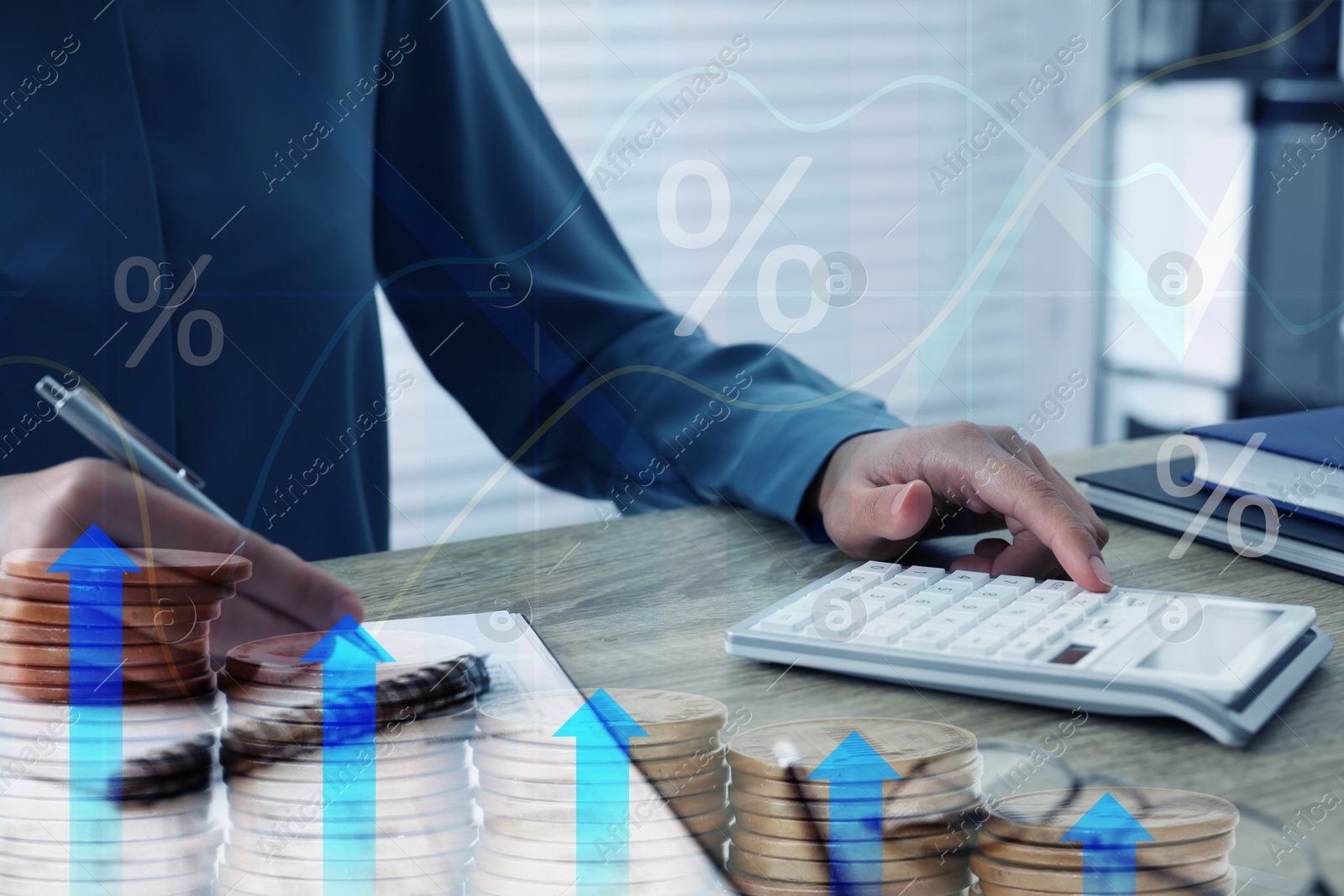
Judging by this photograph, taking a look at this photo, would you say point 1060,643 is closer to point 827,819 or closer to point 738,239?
point 827,819

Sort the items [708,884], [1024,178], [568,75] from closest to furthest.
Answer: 1. [708,884]
2. [568,75]
3. [1024,178]

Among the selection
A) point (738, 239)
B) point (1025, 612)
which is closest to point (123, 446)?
point (1025, 612)

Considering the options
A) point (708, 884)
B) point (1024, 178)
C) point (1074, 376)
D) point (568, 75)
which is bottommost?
point (1074, 376)

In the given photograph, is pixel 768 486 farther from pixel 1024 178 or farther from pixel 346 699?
pixel 1024 178

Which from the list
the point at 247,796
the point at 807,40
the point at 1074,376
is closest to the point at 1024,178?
the point at 1074,376

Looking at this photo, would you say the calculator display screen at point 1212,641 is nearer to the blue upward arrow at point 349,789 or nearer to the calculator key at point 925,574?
the calculator key at point 925,574

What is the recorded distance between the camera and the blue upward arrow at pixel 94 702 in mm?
360

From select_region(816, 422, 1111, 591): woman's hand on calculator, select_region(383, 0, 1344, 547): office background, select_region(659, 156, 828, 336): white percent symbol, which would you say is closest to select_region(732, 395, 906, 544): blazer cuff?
select_region(816, 422, 1111, 591): woman's hand on calculator

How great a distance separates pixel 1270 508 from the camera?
0.56m

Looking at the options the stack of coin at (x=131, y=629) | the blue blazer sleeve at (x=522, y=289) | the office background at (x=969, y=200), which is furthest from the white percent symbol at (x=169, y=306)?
the office background at (x=969, y=200)

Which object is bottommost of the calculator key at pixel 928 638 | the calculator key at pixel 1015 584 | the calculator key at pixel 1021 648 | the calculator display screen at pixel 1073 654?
the calculator key at pixel 1015 584

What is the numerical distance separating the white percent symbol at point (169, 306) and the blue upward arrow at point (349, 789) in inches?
15.0

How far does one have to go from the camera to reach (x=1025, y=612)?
1.36 feet

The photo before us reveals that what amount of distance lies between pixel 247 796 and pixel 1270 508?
1.57ft
